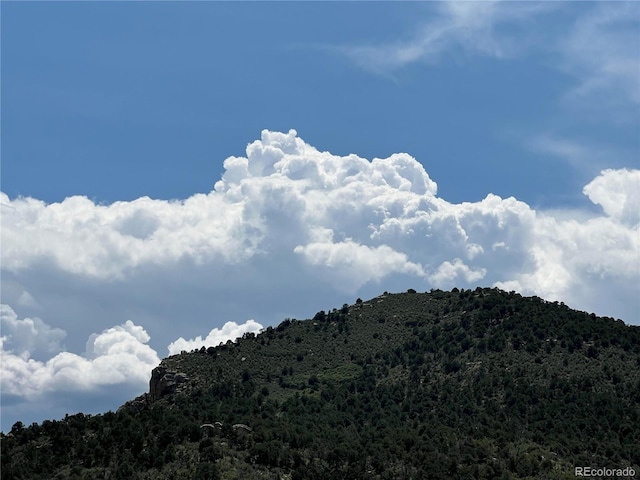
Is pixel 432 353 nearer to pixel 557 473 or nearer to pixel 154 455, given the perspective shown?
pixel 557 473

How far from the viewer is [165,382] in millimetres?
156750

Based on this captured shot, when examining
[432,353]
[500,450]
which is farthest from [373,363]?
[500,450]

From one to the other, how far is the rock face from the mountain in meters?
0.29

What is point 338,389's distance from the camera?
151 meters

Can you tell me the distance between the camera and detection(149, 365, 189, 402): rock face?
155375 mm

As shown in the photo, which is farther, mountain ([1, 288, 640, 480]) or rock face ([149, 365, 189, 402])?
rock face ([149, 365, 189, 402])

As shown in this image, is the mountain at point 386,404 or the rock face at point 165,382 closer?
the mountain at point 386,404

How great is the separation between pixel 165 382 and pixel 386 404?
40465mm

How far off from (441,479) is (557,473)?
13726 millimetres

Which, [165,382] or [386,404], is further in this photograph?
[165,382]

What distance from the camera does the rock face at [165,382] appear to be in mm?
155375

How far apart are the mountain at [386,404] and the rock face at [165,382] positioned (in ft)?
0.96

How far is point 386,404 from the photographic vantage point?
5650 inches

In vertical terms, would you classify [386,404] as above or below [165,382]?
below
